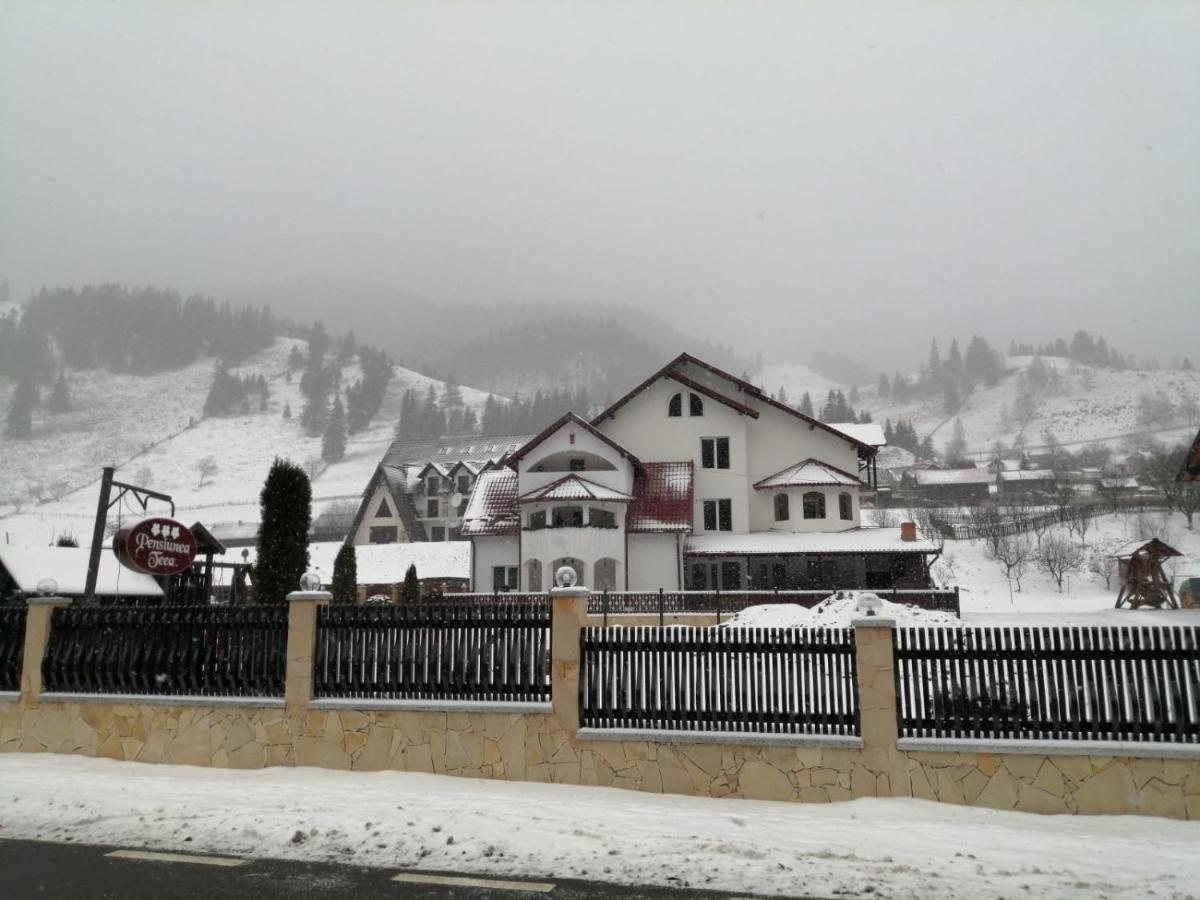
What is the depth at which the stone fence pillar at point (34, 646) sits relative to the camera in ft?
36.8

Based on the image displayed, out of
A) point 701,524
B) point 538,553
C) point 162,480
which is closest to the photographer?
point 538,553

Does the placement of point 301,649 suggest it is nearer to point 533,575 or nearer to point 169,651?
point 169,651

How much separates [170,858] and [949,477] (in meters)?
112

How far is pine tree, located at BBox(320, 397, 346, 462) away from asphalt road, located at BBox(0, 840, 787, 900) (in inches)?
6177

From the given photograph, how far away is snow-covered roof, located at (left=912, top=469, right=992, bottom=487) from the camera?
10388cm

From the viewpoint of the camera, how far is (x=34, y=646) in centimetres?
1136

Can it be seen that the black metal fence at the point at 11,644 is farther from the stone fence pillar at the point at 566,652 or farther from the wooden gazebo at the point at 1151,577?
the wooden gazebo at the point at 1151,577

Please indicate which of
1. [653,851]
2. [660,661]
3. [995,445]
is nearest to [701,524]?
[660,661]

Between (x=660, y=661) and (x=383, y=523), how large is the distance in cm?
6056

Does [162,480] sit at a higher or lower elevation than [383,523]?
higher

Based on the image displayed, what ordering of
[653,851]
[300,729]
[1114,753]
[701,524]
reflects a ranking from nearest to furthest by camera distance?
1. [653,851]
2. [1114,753]
3. [300,729]
4. [701,524]

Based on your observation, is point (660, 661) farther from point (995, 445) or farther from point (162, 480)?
point (995, 445)

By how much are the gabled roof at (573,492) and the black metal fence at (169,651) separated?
25.0 m

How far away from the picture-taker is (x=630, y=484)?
3916cm
